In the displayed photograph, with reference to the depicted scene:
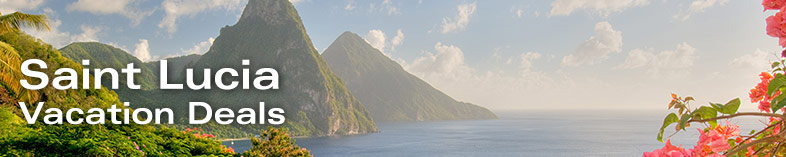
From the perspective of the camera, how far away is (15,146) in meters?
5.40

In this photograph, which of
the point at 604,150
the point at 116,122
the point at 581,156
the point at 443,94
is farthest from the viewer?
the point at 443,94

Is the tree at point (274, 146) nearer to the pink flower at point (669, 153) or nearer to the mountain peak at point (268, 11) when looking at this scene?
the pink flower at point (669, 153)

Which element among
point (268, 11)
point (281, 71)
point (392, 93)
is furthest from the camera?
point (392, 93)

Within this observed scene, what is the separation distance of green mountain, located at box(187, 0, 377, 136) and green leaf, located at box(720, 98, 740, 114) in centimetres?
9928

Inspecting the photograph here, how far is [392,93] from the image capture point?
547 ft

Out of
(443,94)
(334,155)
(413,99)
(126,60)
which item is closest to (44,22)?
(334,155)

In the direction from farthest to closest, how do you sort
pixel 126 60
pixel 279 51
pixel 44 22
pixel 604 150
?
1. pixel 279 51
2. pixel 126 60
3. pixel 604 150
4. pixel 44 22

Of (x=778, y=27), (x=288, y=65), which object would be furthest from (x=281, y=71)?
(x=778, y=27)

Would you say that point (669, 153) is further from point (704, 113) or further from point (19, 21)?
point (19, 21)

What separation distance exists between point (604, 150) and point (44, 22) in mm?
59667

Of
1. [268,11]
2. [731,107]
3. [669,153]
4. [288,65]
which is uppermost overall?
[268,11]

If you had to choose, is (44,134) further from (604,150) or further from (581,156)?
(604,150)

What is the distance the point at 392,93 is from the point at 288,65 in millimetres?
58525

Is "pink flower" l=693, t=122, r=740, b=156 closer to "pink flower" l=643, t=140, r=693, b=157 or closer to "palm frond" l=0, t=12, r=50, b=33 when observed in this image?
"pink flower" l=643, t=140, r=693, b=157
